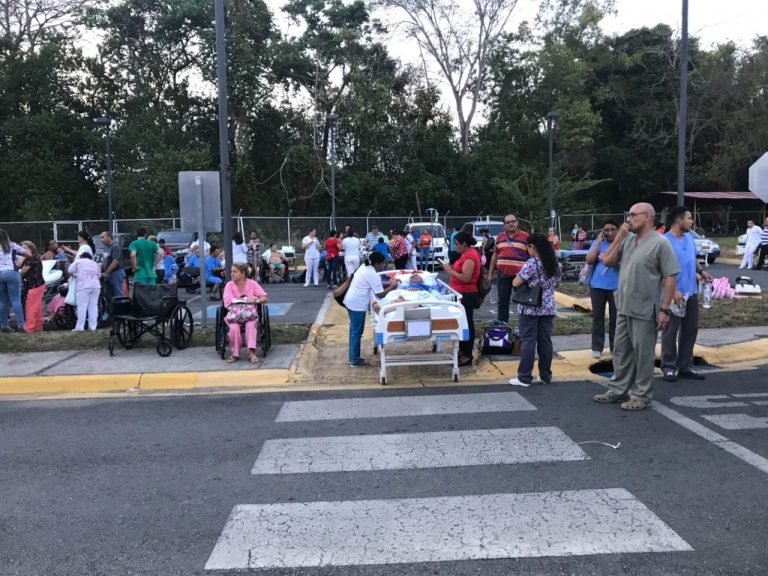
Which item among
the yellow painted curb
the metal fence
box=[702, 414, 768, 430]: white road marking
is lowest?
the yellow painted curb

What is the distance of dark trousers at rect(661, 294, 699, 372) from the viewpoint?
25.1 feet

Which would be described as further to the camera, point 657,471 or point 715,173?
point 715,173

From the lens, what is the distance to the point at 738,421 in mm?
5961

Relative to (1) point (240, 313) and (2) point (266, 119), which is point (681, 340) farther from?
(2) point (266, 119)

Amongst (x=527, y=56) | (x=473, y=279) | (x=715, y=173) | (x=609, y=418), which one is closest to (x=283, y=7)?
(x=527, y=56)

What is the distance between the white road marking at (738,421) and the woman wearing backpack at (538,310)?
1912 mm

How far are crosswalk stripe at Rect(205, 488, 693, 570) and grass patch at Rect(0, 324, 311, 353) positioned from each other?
233 inches

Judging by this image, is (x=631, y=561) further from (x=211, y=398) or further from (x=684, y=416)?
(x=211, y=398)

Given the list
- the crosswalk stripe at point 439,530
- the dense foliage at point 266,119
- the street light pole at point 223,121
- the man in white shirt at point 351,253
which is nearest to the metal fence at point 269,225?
the dense foliage at point 266,119

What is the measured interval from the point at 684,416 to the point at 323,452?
133 inches

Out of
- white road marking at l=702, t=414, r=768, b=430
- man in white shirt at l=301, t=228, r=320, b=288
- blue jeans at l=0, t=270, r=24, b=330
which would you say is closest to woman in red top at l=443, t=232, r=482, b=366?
white road marking at l=702, t=414, r=768, b=430

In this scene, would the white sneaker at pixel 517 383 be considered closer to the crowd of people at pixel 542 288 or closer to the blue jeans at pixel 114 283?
the crowd of people at pixel 542 288

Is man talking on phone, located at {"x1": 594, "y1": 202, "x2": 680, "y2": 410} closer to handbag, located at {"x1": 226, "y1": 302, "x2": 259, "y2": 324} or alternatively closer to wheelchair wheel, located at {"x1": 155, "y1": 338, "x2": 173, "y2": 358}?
handbag, located at {"x1": 226, "y1": 302, "x2": 259, "y2": 324}

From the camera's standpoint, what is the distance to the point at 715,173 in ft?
150
